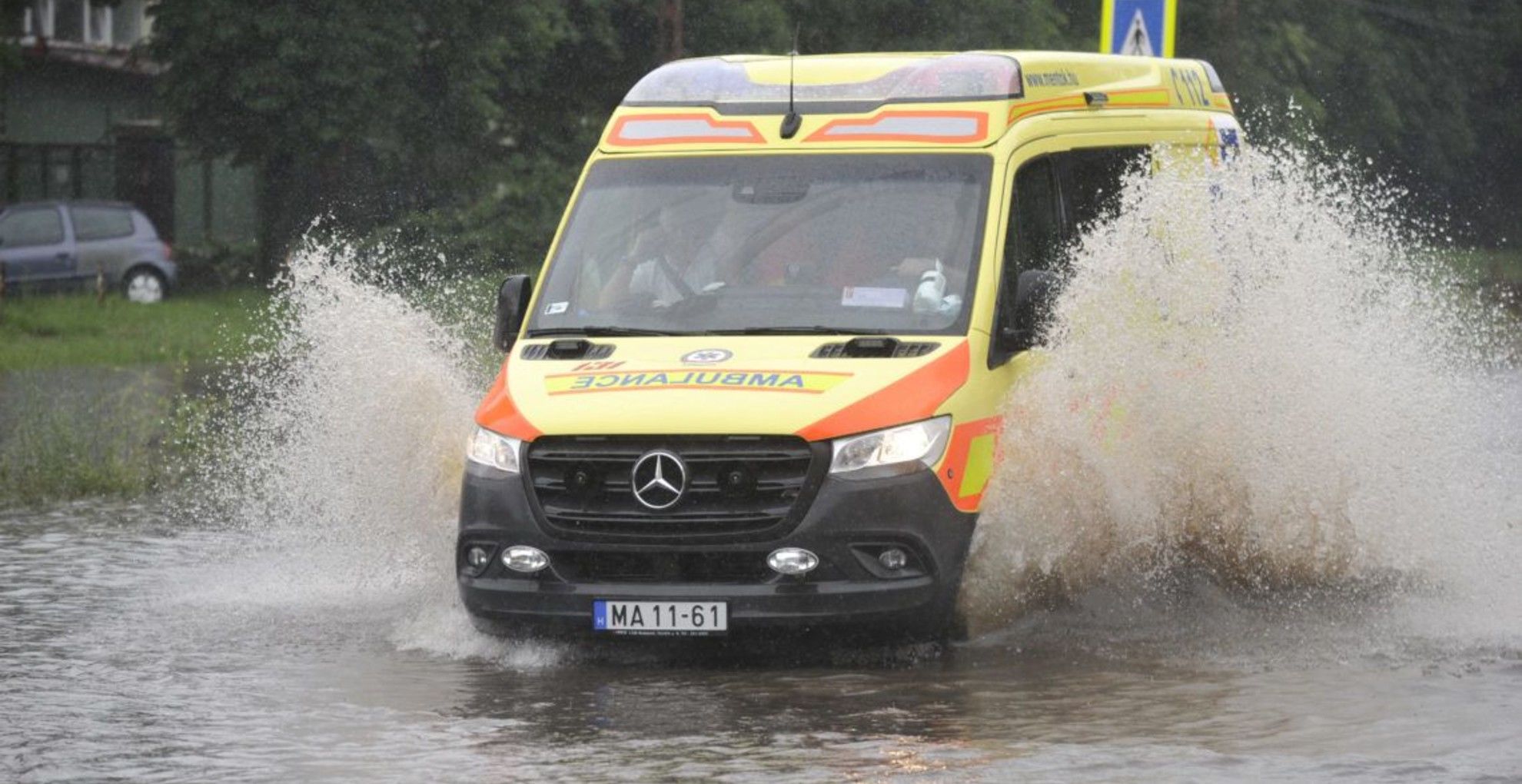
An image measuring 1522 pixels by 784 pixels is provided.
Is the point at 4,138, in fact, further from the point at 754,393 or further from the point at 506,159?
the point at 754,393

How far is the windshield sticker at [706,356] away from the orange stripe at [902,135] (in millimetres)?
1230

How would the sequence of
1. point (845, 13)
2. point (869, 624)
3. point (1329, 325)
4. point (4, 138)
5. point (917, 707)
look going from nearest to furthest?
point (917, 707) < point (869, 624) < point (1329, 325) < point (845, 13) < point (4, 138)

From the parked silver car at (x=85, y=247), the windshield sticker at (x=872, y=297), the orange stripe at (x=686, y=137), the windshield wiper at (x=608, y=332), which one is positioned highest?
the orange stripe at (x=686, y=137)

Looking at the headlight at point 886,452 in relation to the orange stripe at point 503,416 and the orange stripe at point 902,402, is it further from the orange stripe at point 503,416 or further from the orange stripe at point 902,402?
the orange stripe at point 503,416

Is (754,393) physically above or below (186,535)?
above

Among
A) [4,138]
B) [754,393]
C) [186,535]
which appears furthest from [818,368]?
[4,138]

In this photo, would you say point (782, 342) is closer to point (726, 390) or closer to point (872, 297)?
point (872, 297)

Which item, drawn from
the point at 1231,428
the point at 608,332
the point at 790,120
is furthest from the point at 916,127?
the point at 1231,428

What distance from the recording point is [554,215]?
131ft

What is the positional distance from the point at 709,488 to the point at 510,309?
71.1 inches

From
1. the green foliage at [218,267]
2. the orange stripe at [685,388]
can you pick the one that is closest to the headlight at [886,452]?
the orange stripe at [685,388]

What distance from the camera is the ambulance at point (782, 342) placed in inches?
388

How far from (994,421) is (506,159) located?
3159cm

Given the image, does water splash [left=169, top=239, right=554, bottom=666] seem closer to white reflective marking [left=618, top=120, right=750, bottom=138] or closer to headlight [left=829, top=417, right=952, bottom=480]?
white reflective marking [left=618, top=120, right=750, bottom=138]
